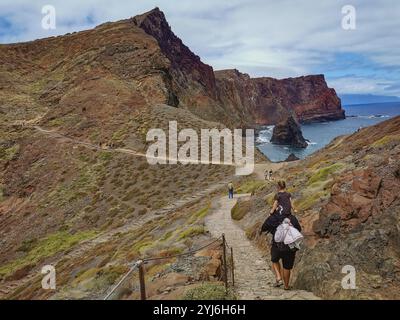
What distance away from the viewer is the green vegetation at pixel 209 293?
9531 mm

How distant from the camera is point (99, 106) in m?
67.6

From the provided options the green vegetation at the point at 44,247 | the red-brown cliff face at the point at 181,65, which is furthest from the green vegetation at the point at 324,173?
the red-brown cliff face at the point at 181,65

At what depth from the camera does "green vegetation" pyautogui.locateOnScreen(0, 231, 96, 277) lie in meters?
31.6

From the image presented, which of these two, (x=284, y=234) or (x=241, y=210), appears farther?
(x=241, y=210)

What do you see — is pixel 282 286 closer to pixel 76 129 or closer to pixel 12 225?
pixel 12 225

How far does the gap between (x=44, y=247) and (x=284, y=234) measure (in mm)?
28616

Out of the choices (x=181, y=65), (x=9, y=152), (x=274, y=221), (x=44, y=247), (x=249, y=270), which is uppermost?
(x=181, y=65)

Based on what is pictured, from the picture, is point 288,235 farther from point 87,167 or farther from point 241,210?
point 87,167

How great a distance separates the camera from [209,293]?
9.66m

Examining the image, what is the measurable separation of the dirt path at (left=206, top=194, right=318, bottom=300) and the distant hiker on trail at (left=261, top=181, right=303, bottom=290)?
0.49m

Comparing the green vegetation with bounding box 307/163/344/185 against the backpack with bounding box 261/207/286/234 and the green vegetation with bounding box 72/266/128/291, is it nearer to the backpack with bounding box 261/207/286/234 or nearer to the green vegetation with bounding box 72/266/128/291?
the green vegetation with bounding box 72/266/128/291

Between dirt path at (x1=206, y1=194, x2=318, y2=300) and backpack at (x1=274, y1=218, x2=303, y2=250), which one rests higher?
backpack at (x1=274, y1=218, x2=303, y2=250)

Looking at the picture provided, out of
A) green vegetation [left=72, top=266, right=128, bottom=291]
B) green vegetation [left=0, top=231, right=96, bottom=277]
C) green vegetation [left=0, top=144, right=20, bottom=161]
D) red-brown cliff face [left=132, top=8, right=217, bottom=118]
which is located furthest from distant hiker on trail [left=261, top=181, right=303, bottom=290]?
red-brown cliff face [left=132, top=8, right=217, bottom=118]

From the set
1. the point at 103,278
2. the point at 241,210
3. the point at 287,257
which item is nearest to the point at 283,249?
the point at 287,257
